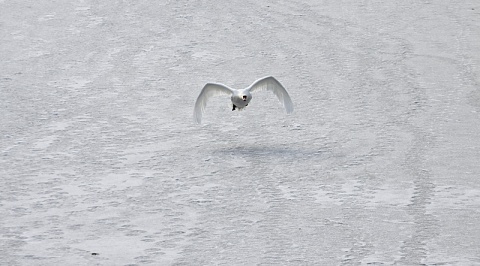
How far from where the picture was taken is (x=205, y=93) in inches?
58.6

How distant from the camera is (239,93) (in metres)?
1.45

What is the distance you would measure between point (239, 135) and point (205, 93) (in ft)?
0.24

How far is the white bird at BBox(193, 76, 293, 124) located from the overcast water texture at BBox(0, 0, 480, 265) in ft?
0.12

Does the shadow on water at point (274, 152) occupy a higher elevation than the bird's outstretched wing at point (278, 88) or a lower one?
lower

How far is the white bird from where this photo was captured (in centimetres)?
145

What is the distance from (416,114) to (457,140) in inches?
5.3

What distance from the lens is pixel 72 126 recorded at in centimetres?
153

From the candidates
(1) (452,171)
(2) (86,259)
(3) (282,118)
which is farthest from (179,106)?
(2) (86,259)

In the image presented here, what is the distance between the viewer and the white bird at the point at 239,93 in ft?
4.75

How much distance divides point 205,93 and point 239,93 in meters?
0.06

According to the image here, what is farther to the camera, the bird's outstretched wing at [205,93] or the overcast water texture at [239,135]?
the bird's outstretched wing at [205,93]

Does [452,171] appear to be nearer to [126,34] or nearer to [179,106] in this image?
[179,106]

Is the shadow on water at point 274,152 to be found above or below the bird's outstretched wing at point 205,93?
below

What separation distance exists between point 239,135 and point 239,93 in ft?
0.25
